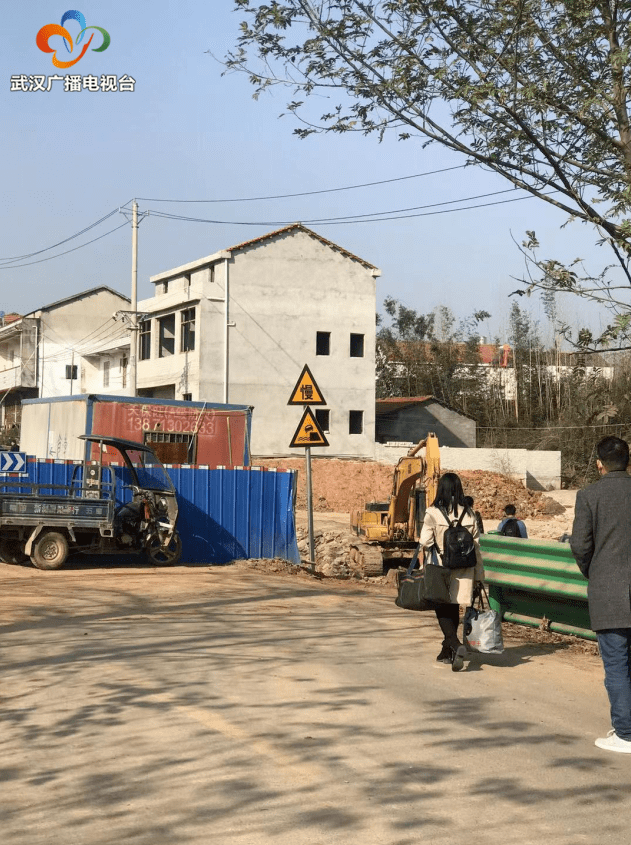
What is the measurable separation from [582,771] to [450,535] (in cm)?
331

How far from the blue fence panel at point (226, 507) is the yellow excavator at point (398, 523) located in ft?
4.90

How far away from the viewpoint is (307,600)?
14008 millimetres

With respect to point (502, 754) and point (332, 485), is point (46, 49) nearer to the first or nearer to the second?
point (332, 485)

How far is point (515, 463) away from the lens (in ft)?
149

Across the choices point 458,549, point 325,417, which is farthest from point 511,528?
point 325,417

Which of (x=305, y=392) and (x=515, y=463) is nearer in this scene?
(x=305, y=392)

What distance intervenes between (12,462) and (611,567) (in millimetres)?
13776

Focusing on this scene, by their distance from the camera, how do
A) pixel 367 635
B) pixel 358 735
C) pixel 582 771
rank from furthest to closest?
1. pixel 367 635
2. pixel 358 735
3. pixel 582 771

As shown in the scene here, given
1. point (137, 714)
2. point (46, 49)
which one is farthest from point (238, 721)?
point (46, 49)

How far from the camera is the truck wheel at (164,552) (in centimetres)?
1777

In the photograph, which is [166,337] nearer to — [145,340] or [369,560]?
[145,340]

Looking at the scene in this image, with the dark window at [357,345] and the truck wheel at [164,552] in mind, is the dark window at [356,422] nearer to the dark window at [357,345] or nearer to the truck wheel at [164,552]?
the dark window at [357,345]

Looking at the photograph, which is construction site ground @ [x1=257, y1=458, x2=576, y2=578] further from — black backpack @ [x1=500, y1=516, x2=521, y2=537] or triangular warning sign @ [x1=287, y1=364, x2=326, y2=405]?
black backpack @ [x1=500, y1=516, x2=521, y2=537]

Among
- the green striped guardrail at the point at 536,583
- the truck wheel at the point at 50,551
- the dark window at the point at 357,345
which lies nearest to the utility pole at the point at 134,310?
the dark window at the point at 357,345
